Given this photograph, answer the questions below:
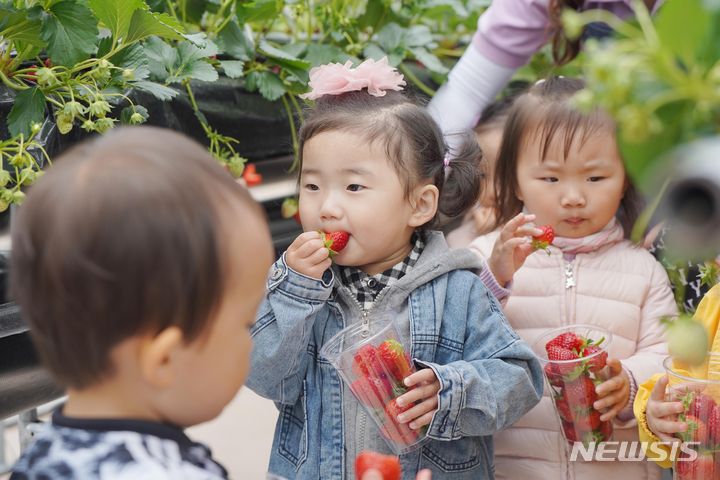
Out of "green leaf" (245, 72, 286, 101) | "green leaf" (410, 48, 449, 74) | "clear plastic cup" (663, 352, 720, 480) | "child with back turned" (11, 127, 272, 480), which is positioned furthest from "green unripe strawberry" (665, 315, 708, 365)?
"green leaf" (410, 48, 449, 74)

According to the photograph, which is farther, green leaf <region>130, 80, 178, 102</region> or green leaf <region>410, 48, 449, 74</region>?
green leaf <region>410, 48, 449, 74</region>

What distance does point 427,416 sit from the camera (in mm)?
1533

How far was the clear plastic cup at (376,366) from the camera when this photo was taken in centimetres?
149

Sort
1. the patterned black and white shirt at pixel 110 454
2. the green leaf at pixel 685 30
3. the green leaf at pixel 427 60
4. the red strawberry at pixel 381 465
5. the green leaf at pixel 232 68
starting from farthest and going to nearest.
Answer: the green leaf at pixel 427 60, the green leaf at pixel 232 68, the red strawberry at pixel 381 465, the patterned black and white shirt at pixel 110 454, the green leaf at pixel 685 30

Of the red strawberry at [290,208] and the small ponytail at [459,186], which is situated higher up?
the small ponytail at [459,186]

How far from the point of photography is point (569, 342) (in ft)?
5.56

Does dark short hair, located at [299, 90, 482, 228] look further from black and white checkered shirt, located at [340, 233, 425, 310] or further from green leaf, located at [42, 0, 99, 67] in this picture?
green leaf, located at [42, 0, 99, 67]

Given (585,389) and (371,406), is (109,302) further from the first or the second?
(585,389)

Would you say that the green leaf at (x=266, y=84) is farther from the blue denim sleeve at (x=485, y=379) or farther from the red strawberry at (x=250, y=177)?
the blue denim sleeve at (x=485, y=379)

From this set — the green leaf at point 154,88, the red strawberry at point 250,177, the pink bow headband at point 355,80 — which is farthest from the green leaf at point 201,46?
the red strawberry at point 250,177

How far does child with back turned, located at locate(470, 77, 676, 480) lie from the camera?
6.04 ft

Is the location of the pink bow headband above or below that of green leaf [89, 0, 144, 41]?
below

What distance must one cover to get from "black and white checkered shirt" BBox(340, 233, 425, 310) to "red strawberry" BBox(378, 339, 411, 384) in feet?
0.58

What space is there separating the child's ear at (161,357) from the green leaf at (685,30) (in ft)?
1.60
